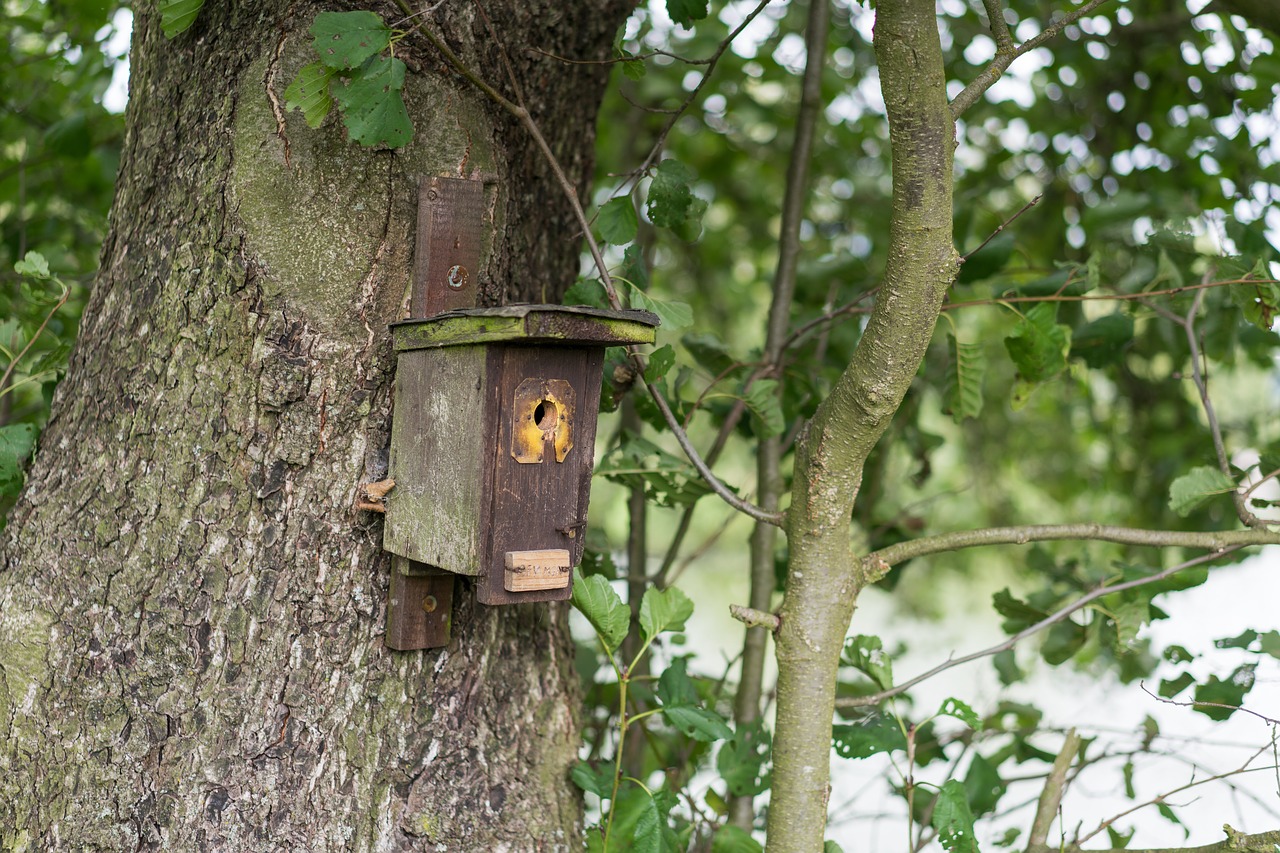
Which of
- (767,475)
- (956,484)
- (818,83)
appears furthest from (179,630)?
(956,484)

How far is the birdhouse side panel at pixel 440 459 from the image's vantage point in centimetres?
133

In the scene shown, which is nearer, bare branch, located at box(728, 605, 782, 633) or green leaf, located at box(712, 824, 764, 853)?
bare branch, located at box(728, 605, 782, 633)

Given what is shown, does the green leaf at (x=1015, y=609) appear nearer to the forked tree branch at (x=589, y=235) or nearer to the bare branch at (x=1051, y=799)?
the bare branch at (x=1051, y=799)

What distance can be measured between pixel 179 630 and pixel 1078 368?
6.48 ft

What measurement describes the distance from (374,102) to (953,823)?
4.60 ft

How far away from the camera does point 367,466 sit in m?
Answer: 1.52

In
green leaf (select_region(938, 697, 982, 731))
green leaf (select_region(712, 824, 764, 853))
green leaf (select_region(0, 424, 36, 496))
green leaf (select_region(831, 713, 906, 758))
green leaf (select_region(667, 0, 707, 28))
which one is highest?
green leaf (select_region(667, 0, 707, 28))

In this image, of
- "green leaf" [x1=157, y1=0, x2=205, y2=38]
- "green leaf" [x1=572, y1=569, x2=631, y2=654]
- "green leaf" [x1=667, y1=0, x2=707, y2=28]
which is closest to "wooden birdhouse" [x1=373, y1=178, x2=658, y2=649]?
"green leaf" [x1=572, y1=569, x2=631, y2=654]

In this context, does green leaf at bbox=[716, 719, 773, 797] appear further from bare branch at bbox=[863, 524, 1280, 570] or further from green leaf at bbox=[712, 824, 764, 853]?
bare branch at bbox=[863, 524, 1280, 570]

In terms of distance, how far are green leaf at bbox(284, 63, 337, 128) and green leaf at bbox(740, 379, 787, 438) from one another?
2.89 feet

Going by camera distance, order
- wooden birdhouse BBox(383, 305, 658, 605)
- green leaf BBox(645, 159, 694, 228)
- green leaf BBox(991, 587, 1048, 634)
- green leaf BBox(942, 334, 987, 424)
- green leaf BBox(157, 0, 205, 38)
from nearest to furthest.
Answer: wooden birdhouse BBox(383, 305, 658, 605) → green leaf BBox(157, 0, 205, 38) → green leaf BBox(645, 159, 694, 228) → green leaf BBox(942, 334, 987, 424) → green leaf BBox(991, 587, 1048, 634)

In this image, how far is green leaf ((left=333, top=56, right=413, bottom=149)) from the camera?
1.36 meters

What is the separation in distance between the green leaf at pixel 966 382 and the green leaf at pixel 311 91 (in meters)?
1.16

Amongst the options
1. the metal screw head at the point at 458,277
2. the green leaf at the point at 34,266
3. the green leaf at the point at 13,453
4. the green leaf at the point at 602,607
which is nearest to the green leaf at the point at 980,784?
the green leaf at the point at 602,607
